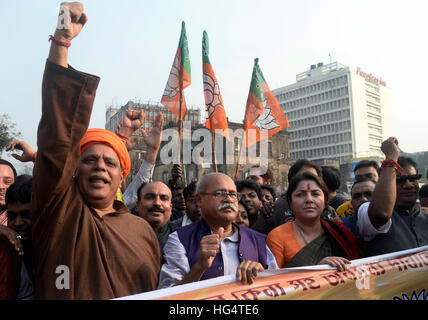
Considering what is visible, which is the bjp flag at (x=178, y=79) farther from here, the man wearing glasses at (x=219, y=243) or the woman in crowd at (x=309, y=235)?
the man wearing glasses at (x=219, y=243)

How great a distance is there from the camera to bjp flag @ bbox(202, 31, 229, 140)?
25.7ft

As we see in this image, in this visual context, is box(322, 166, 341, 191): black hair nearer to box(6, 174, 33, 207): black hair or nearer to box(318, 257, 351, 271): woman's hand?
box(318, 257, 351, 271): woman's hand

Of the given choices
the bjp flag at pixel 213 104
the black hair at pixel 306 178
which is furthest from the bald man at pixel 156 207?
the bjp flag at pixel 213 104

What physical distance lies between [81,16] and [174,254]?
5.08ft

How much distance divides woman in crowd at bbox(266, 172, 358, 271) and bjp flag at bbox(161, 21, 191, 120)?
17.2 feet

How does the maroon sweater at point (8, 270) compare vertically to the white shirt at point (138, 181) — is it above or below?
below

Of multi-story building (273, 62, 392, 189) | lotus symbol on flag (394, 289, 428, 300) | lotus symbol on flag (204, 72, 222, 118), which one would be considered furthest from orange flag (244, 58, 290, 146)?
multi-story building (273, 62, 392, 189)

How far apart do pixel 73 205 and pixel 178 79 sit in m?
6.44

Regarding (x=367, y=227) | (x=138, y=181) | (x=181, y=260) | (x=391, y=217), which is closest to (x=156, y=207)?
(x=138, y=181)

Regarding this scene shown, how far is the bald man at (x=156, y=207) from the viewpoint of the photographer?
3.72m

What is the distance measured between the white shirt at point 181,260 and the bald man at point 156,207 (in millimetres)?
1118

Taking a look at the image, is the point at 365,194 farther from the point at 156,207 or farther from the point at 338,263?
the point at 156,207

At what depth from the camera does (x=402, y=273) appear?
8.40ft

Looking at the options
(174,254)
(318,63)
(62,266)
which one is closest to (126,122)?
(174,254)
